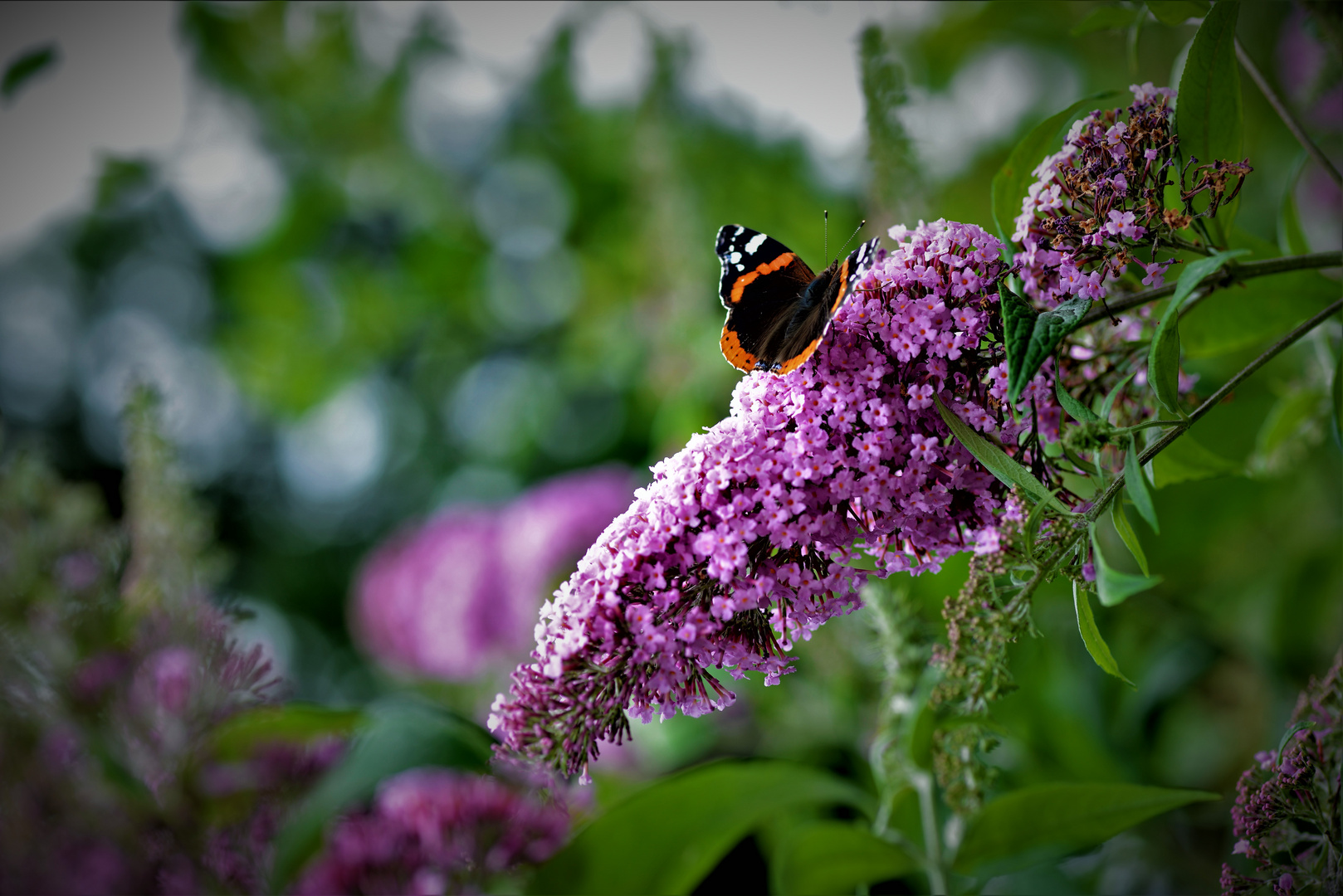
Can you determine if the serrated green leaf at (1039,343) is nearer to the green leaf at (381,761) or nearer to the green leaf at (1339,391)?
the green leaf at (1339,391)

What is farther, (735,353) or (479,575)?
(479,575)

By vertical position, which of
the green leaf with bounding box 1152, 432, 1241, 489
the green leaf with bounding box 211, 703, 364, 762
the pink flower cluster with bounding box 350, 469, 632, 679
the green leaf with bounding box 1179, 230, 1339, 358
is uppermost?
the pink flower cluster with bounding box 350, 469, 632, 679

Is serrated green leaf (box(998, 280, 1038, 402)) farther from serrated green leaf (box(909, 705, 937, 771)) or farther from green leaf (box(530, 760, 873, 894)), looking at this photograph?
green leaf (box(530, 760, 873, 894))

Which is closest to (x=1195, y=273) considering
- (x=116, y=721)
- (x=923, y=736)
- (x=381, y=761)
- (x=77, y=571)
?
(x=923, y=736)

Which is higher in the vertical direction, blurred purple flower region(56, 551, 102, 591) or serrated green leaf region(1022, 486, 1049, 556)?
blurred purple flower region(56, 551, 102, 591)

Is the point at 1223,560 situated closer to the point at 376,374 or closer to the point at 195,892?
the point at 195,892

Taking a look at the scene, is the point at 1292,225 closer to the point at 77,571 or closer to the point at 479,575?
the point at 77,571

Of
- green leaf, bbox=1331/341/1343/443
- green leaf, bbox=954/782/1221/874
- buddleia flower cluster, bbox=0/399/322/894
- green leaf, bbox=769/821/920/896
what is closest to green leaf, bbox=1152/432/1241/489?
green leaf, bbox=1331/341/1343/443
